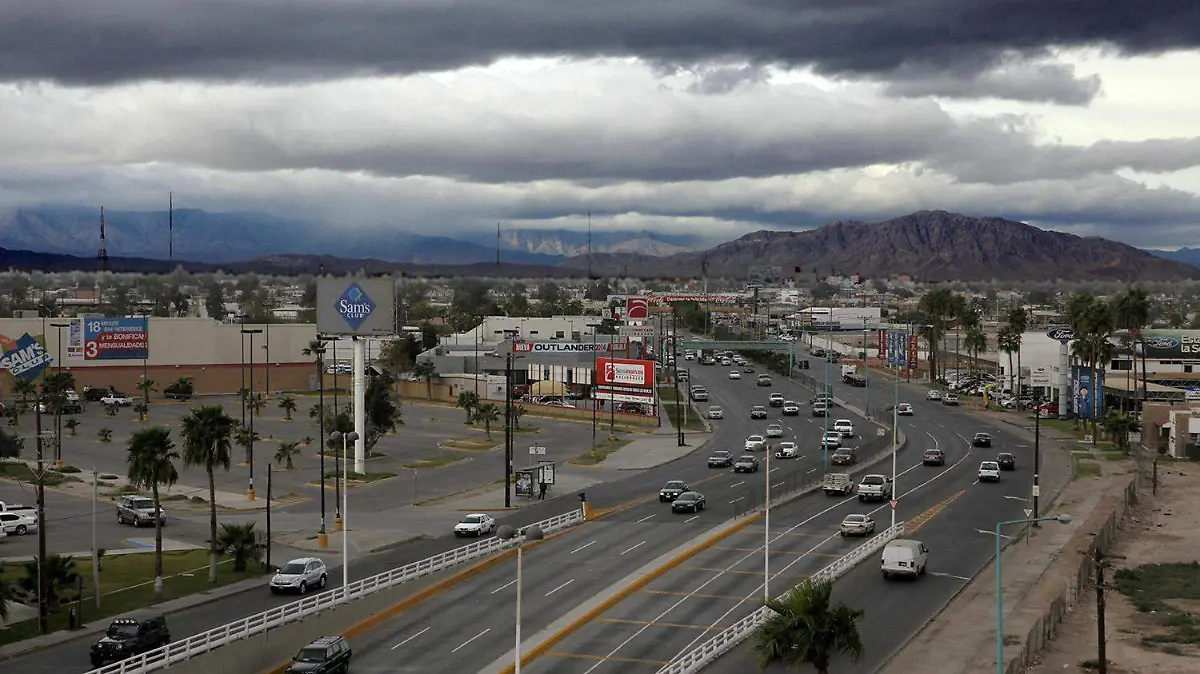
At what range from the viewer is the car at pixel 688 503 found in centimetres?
8362

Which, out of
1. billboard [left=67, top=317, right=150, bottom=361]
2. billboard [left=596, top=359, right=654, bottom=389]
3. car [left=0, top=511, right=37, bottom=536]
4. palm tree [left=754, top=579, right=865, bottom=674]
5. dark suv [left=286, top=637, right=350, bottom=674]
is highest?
billboard [left=67, top=317, right=150, bottom=361]

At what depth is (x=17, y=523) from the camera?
77.6 meters

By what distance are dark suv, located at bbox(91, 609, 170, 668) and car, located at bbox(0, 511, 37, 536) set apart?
33.1 meters

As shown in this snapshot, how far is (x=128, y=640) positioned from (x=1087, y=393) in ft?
432

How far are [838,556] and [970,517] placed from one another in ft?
59.3

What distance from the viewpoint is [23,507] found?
7981 centimetres

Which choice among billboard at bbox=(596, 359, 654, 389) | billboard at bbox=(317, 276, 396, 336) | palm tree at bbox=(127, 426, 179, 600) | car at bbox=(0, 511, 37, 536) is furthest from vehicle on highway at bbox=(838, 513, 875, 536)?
billboard at bbox=(596, 359, 654, 389)

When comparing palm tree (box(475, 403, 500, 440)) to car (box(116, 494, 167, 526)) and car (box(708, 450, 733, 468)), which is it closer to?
car (box(708, 450, 733, 468))

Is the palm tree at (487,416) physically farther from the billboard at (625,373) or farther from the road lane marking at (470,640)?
the road lane marking at (470,640)

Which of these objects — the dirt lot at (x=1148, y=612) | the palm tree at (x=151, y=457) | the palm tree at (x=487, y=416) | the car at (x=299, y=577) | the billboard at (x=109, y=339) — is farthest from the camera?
the billboard at (x=109, y=339)

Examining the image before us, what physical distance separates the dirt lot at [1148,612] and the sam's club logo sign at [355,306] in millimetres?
66419

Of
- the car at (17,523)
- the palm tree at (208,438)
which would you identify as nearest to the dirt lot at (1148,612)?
the palm tree at (208,438)

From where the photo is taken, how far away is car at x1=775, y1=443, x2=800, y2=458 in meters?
116

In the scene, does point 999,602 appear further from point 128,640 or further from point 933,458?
point 933,458
